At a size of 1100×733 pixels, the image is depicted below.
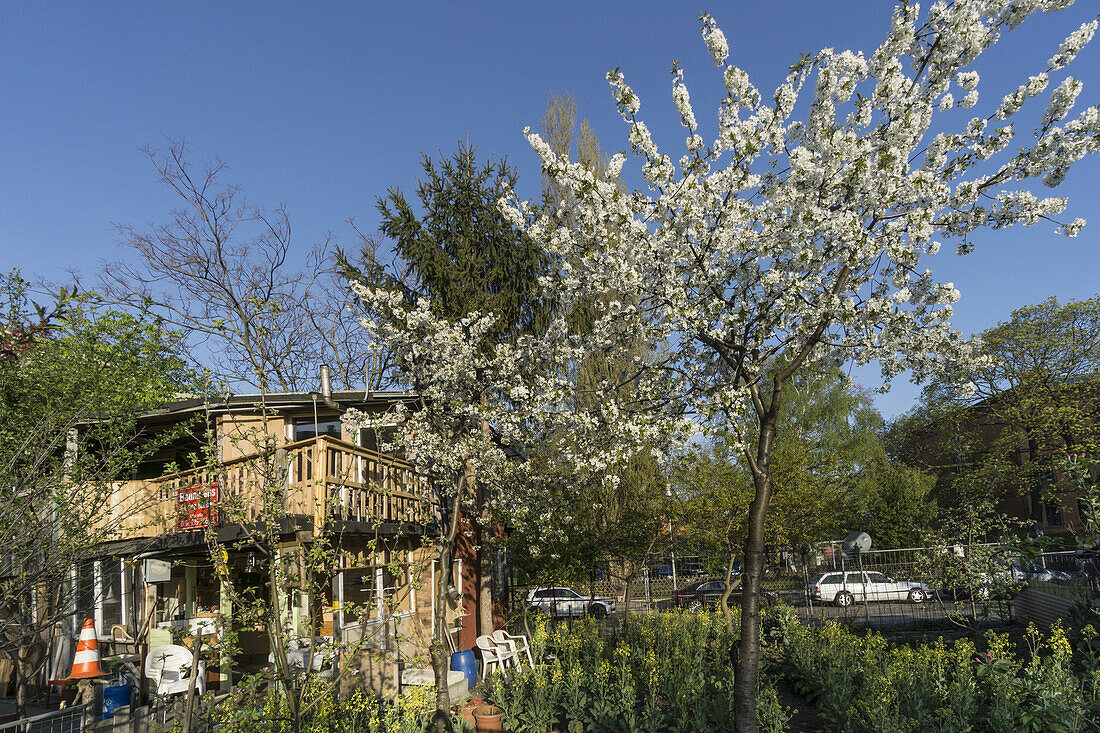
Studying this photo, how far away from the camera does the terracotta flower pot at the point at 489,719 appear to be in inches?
353

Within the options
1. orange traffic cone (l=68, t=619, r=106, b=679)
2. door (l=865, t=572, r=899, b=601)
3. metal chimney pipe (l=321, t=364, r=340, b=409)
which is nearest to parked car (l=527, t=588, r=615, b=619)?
door (l=865, t=572, r=899, b=601)

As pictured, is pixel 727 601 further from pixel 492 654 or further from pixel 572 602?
pixel 572 602

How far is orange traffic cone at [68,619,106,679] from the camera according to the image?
9.37 metres

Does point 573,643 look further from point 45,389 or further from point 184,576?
point 45,389

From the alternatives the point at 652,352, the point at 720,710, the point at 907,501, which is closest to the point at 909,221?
the point at 720,710

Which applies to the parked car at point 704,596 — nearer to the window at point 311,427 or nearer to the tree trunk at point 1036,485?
the tree trunk at point 1036,485

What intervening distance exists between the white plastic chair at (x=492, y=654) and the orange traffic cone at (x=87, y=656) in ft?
19.5

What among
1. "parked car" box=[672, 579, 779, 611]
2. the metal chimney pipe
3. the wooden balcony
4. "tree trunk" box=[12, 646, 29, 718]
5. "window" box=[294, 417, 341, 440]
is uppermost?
the metal chimney pipe

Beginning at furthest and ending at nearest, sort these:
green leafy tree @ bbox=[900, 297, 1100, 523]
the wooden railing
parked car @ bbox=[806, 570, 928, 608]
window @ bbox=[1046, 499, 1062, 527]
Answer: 1. window @ bbox=[1046, 499, 1062, 527]
2. green leafy tree @ bbox=[900, 297, 1100, 523]
3. parked car @ bbox=[806, 570, 928, 608]
4. the wooden railing

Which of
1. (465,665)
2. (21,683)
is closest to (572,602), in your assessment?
(465,665)

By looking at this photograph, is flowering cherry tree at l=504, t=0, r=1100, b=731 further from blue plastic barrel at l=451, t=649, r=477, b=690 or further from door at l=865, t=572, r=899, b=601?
door at l=865, t=572, r=899, b=601

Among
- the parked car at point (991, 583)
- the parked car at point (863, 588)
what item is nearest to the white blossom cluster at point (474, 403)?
the parked car at point (991, 583)

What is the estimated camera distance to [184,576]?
43.1 ft

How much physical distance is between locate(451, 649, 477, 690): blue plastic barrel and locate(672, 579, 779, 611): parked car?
28.9 ft
